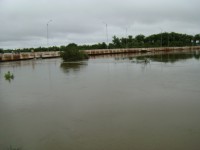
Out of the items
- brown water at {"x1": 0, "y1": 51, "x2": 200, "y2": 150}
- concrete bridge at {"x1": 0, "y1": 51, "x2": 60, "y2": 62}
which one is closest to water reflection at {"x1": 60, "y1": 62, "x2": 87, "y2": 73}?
brown water at {"x1": 0, "y1": 51, "x2": 200, "y2": 150}

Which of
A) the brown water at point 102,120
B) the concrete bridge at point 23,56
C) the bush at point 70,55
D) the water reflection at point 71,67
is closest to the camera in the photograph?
the brown water at point 102,120

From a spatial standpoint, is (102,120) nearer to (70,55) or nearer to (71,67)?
(71,67)

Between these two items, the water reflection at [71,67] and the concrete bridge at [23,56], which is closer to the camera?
the water reflection at [71,67]

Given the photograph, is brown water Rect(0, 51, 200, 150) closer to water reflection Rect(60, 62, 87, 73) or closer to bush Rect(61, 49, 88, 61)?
water reflection Rect(60, 62, 87, 73)

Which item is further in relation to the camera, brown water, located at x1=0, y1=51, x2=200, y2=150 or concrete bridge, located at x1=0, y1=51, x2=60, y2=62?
concrete bridge, located at x1=0, y1=51, x2=60, y2=62

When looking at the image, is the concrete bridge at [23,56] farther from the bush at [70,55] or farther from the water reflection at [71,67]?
the water reflection at [71,67]

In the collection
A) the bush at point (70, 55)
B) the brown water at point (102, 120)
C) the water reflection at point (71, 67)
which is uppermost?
the bush at point (70, 55)

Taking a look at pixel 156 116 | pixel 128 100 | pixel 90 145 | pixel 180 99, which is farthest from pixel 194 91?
pixel 90 145

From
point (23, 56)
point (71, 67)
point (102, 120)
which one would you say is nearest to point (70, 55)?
point (23, 56)

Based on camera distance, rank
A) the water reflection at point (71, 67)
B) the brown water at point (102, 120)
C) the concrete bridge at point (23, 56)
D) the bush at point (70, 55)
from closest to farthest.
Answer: the brown water at point (102, 120), the water reflection at point (71, 67), the concrete bridge at point (23, 56), the bush at point (70, 55)

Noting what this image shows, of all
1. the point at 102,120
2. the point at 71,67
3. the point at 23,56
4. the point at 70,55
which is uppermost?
the point at 23,56

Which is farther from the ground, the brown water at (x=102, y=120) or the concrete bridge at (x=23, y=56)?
the concrete bridge at (x=23, y=56)

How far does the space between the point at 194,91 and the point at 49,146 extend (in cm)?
730

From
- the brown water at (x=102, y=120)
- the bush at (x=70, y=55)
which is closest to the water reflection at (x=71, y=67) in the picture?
the brown water at (x=102, y=120)
